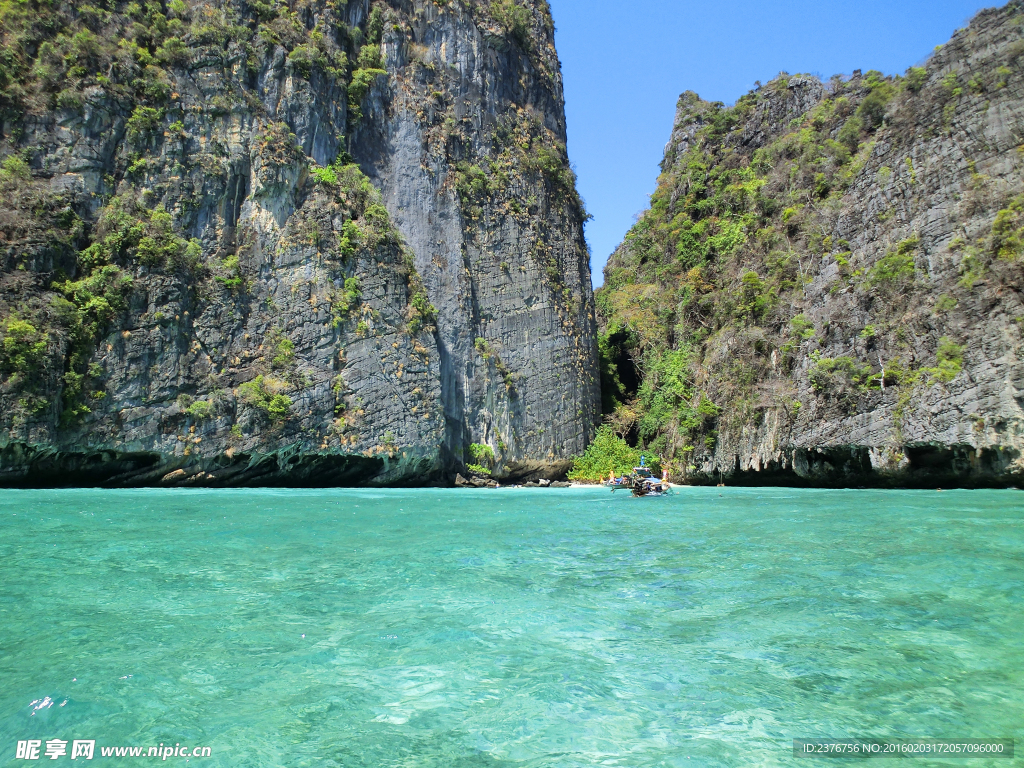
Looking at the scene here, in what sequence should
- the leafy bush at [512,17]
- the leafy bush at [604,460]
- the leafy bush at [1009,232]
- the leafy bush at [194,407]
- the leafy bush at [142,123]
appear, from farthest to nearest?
the leafy bush at [512,17], the leafy bush at [604,460], the leafy bush at [142,123], the leafy bush at [194,407], the leafy bush at [1009,232]

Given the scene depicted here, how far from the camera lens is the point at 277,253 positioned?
2733cm

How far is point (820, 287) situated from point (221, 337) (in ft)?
80.8

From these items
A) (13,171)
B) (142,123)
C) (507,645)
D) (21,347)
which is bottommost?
(507,645)

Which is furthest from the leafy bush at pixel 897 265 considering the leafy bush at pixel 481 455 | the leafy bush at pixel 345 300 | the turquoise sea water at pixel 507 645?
the leafy bush at pixel 345 300

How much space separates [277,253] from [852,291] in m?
23.3

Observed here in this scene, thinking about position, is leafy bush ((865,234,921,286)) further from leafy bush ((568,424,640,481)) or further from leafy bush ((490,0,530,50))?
leafy bush ((490,0,530,50))

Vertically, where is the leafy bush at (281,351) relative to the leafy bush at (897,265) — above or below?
below

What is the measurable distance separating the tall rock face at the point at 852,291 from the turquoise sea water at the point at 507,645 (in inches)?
421

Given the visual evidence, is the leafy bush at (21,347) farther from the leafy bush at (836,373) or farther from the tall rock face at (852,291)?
the leafy bush at (836,373)

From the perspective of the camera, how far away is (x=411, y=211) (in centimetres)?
3259

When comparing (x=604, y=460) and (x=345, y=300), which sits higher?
(x=345, y=300)

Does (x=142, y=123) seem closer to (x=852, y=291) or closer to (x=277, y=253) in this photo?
(x=277, y=253)

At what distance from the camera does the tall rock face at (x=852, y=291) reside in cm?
1875

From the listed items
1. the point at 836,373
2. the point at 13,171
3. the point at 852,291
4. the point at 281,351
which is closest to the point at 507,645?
the point at 836,373
